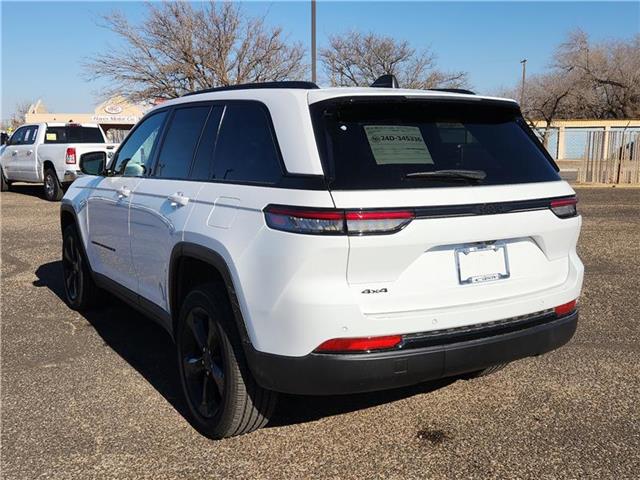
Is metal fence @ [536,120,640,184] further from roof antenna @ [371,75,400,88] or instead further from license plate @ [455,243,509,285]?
license plate @ [455,243,509,285]

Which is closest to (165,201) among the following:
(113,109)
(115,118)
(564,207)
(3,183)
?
(564,207)

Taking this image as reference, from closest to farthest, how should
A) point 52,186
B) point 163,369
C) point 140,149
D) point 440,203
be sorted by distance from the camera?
point 440,203 → point 163,369 → point 140,149 → point 52,186

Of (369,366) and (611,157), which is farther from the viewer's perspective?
(611,157)

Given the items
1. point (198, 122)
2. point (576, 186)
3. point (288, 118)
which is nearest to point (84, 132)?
point (198, 122)

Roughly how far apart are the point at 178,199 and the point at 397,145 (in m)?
1.33

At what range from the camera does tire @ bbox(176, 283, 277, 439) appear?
2957 millimetres

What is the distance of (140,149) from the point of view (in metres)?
4.46

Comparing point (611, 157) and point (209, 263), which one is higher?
point (209, 263)

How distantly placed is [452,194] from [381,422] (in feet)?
4.59

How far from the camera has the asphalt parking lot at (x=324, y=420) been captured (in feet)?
9.65

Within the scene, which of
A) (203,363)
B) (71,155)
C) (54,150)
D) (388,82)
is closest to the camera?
(203,363)

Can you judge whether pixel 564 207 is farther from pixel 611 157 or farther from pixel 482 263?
pixel 611 157

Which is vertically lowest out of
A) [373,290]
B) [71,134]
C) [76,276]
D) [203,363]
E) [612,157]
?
[612,157]

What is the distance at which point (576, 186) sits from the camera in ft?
64.3
